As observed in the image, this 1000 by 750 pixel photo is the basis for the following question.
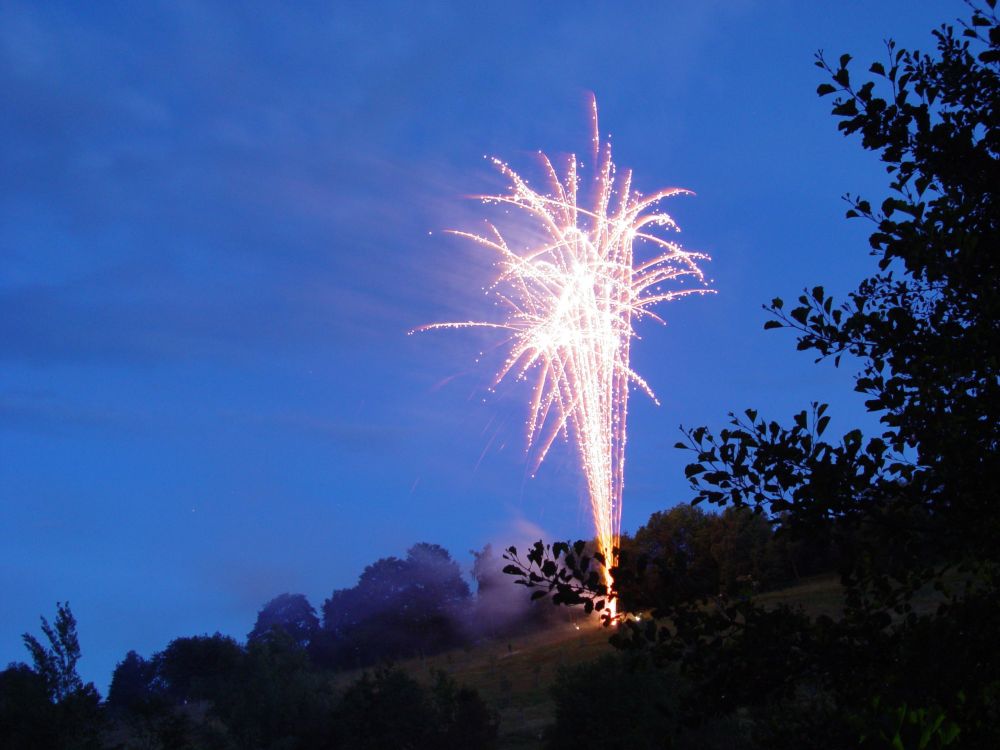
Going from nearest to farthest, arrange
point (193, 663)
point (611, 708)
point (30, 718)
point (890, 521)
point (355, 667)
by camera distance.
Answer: point (890, 521) < point (611, 708) < point (30, 718) < point (193, 663) < point (355, 667)

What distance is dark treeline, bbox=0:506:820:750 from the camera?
2764 cm

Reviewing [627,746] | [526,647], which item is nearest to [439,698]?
[627,746]

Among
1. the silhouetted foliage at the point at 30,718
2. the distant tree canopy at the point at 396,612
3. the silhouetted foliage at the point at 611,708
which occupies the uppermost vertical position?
the distant tree canopy at the point at 396,612

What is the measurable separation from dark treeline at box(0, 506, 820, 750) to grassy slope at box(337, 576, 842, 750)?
1890 millimetres

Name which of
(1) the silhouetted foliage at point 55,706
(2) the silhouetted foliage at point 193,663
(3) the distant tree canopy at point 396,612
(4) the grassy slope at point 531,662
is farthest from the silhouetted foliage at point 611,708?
(3) the distant tree canopy at point 396,612

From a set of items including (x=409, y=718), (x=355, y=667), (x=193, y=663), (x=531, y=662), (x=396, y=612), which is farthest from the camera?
(x=396, y=612)

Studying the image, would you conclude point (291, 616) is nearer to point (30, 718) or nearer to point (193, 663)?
point (193, 663)

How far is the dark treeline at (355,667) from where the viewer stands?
90.7 feet

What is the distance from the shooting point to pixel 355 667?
68500 millimetres

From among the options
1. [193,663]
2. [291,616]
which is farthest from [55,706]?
[291,616]

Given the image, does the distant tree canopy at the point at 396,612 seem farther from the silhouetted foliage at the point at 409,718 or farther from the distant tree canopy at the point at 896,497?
the distant tree canopy at the point at 896,497

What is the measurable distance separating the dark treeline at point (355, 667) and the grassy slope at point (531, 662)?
189 cm

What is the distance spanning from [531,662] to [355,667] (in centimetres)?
2870

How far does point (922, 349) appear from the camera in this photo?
5.26 meters
